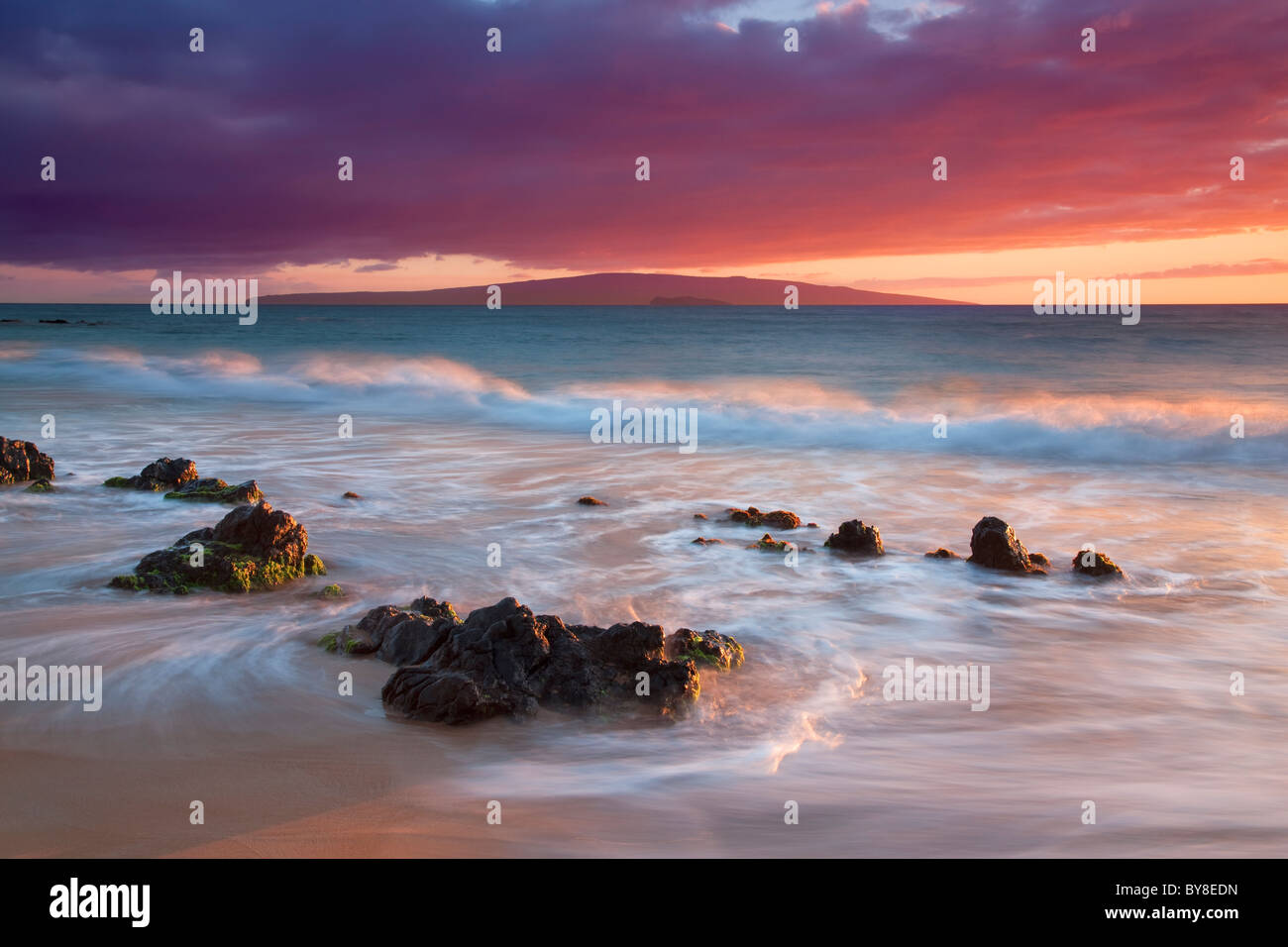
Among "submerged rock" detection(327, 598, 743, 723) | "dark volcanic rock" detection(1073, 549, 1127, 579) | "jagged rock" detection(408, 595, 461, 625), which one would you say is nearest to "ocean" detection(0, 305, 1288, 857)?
"submerged rock" detection(327, 598, 743, 723)

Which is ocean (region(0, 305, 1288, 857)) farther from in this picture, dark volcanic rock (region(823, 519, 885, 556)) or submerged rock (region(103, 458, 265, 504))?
submerged rock (region(103, 458, 265, 504))

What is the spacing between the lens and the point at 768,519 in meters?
11.0

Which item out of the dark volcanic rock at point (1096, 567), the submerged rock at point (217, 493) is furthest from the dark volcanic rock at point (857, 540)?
the submerged rock at point (217, 493)

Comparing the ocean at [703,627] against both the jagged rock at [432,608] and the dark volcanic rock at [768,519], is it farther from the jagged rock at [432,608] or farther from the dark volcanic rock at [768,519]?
the jagged rock at [432,608]

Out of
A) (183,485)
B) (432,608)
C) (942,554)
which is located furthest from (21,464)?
(942,554)

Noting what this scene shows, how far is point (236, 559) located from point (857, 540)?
250 inches

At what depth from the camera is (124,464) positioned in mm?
14812

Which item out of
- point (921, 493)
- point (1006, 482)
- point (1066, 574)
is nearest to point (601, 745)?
point (1066, 574)

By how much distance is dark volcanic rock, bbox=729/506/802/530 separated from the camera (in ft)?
35.8

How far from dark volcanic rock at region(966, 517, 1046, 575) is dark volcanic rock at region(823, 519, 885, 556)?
1032 mm

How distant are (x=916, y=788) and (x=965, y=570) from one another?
473 cm

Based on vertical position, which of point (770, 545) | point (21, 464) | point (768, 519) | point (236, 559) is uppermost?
point (21, 464)

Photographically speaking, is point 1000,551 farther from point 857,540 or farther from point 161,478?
point 161,478
